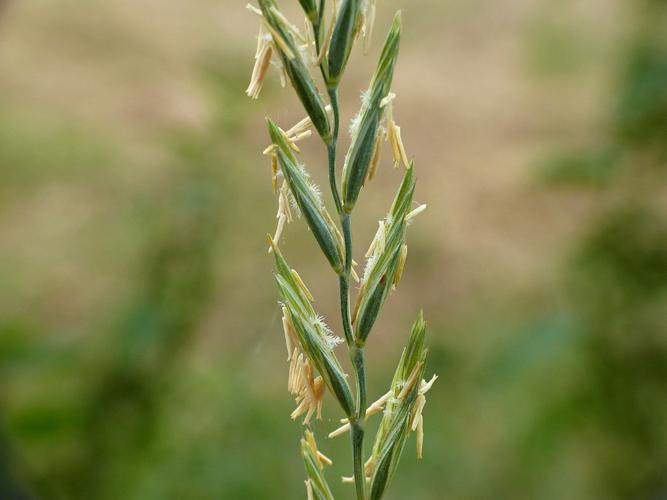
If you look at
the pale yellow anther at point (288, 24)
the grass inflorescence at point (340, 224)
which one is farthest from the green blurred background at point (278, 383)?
the pale yellow anther at point (288, 24)

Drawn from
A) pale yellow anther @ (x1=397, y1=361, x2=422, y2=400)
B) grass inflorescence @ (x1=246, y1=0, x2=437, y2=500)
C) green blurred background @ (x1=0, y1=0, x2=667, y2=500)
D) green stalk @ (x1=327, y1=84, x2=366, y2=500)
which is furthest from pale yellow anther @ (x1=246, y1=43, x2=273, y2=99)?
green blurred background @ (x1=0, y1=0, x2=667, y2=500)

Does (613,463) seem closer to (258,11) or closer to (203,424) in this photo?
(203,424)

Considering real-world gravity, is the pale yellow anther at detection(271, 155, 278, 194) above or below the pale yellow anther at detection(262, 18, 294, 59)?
below

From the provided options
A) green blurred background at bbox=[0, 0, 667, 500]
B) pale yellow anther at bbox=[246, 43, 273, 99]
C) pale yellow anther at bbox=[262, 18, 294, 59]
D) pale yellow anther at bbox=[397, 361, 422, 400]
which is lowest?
green blurred background at bbox=[0, 0, 667, 500]

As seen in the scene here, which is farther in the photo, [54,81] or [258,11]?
[54,81]

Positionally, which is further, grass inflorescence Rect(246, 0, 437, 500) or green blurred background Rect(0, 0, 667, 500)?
green blurred background Rect(0, 0, 667, 500)

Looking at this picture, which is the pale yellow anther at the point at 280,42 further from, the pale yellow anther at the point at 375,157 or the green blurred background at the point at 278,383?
the green blurred background at the point at 278,383

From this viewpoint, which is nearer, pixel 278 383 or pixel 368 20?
pixel 368 20

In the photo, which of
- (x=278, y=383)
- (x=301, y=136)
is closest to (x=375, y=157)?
(x=301, y=136)


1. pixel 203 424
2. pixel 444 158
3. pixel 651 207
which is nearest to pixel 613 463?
pixel 651 207

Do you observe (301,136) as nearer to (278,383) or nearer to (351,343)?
(351,343)

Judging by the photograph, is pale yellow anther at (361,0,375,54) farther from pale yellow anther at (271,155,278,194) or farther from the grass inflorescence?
pale yellow anther at (271,155,278,194)
